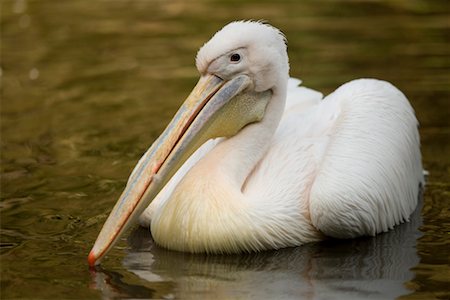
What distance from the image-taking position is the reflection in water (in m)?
5.46

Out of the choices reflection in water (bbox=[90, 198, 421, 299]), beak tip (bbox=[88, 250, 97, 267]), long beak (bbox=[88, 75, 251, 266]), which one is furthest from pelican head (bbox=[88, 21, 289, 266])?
reflection in water (bbox=[90, 198, 421, 299])

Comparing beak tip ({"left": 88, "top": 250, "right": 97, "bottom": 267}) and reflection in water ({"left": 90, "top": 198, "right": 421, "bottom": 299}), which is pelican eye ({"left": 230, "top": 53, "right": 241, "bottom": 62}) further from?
beak tip ({"left": 88, "top": 250, "right": 97, "bottom": 267})

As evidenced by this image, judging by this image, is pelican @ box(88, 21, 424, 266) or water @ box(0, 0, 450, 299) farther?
pelican @ box(88, 21, 424, 266)

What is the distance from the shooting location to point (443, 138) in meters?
8.09

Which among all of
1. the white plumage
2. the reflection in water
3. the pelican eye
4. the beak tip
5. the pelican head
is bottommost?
the reflection in water

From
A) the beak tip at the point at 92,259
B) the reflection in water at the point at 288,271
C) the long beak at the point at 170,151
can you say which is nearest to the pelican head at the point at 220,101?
the long beak at the point at 170,151

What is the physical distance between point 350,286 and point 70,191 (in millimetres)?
2397

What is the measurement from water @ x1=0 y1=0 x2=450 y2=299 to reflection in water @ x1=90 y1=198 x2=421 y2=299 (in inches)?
0.4

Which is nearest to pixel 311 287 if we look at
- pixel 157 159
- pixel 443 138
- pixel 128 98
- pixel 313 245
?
pixel 313 245

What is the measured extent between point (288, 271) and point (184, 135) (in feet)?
3.01

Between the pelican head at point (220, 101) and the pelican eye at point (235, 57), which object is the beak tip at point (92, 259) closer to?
the pelican head at point (220, 101)

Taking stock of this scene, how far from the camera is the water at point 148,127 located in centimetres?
568

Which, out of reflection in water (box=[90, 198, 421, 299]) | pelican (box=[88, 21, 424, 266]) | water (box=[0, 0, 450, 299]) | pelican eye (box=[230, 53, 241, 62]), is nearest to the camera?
reflection in water (box=[90, 198, 421, 299])

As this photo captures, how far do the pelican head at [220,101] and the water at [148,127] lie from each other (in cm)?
43
